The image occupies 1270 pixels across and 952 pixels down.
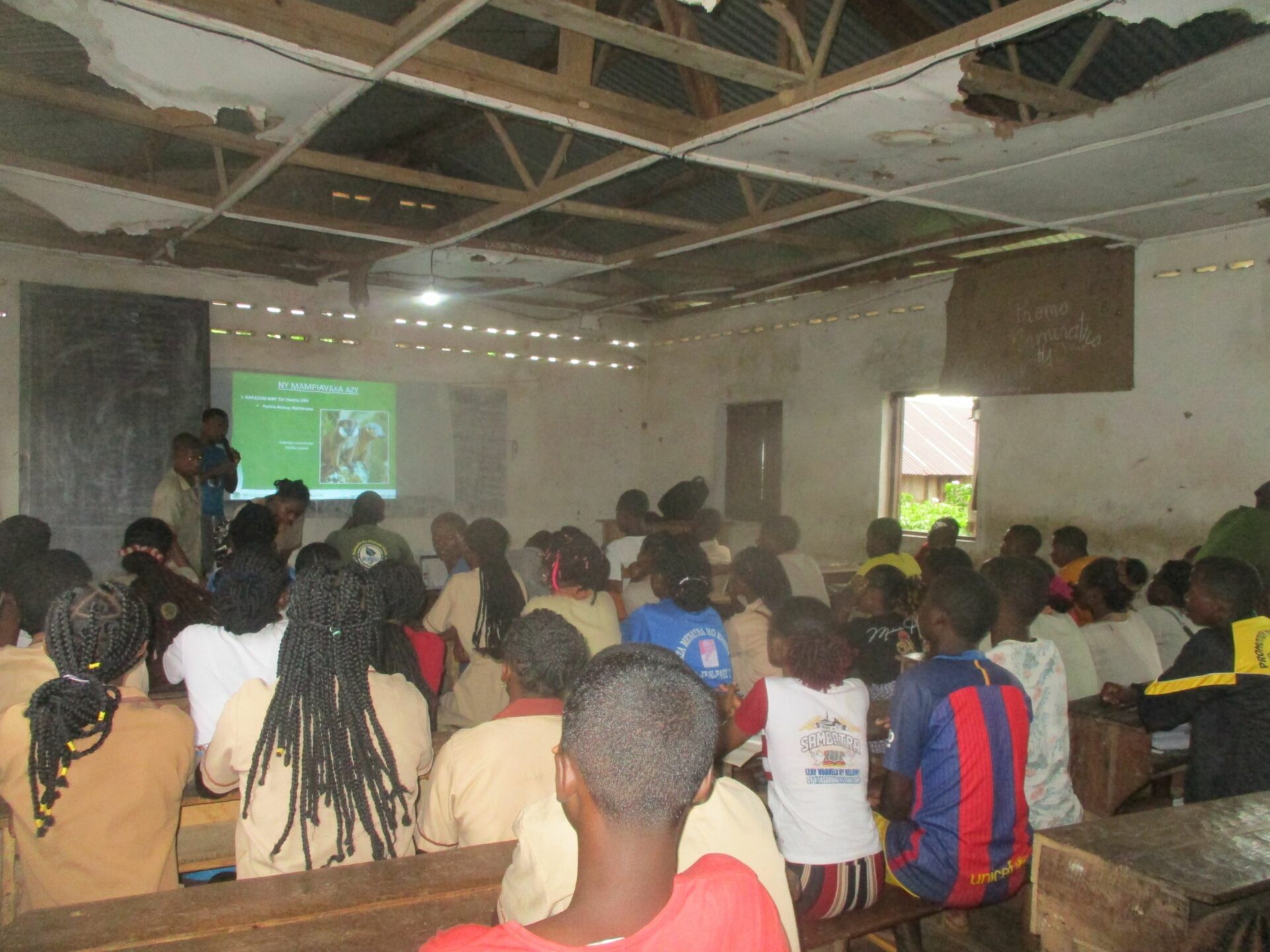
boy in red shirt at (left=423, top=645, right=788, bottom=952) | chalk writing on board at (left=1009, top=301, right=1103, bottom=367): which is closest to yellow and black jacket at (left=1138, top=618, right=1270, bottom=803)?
boy in red shirt at (left=423, top=645, right=788, bottom=952)

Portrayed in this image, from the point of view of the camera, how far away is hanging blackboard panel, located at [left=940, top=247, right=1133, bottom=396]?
5.36m

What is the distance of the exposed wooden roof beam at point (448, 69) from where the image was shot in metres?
2.52

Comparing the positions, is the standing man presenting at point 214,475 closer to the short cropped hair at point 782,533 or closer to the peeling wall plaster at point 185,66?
the peeling wall plaster at point 185,66

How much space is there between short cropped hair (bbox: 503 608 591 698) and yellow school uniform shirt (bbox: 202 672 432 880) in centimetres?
28

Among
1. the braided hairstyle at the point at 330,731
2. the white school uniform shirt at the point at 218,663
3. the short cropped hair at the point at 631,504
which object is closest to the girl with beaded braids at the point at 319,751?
the braided hairstyle at the point at 330,731

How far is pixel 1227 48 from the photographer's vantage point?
2.57 metres

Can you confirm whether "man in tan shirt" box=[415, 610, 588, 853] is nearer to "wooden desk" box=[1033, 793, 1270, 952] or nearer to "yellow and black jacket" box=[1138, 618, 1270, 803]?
"wooden desk" box=[1033, 793, 1270, 952]

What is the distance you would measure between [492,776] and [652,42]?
2204 mm

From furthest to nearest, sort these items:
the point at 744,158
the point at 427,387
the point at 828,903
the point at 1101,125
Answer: the point at 427,387 → the point at 744,158 → the point at 1101,125 → the point at 828,903

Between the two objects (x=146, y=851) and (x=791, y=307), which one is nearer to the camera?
(x=146, y=851)

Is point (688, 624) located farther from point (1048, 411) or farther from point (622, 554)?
point (1048, 411)

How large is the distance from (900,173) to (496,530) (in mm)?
2361

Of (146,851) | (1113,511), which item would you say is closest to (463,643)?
(146,851)

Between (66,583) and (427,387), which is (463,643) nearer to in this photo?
(66,583)
